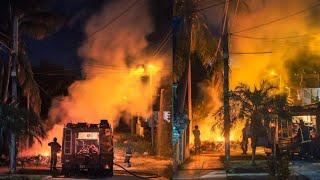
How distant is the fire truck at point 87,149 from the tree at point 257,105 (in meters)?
6.07

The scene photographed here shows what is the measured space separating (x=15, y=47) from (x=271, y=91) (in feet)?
35.9

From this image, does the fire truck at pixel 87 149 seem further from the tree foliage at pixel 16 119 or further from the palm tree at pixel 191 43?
the palm tree at pixel 191 43

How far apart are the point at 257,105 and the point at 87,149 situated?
25.3 ft

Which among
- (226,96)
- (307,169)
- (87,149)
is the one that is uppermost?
(226,96)

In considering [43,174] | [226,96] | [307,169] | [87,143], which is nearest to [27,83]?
[87,143]

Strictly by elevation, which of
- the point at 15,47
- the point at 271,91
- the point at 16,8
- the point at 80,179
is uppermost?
the point at 16,8

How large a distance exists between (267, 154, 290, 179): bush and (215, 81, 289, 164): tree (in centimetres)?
489

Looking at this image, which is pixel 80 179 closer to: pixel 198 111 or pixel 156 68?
pixel 156 68

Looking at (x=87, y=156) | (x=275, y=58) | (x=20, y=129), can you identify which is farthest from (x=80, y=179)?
(x=275, y=58)

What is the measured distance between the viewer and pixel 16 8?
25.3 meters

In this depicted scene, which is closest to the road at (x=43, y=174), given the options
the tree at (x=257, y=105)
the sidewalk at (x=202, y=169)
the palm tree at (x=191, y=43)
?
the sidewalk at (x=202, y=169)

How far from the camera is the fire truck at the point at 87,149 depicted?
75.4ft

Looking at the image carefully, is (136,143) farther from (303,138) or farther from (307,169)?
(307,169)

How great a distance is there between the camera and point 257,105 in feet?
65.1
